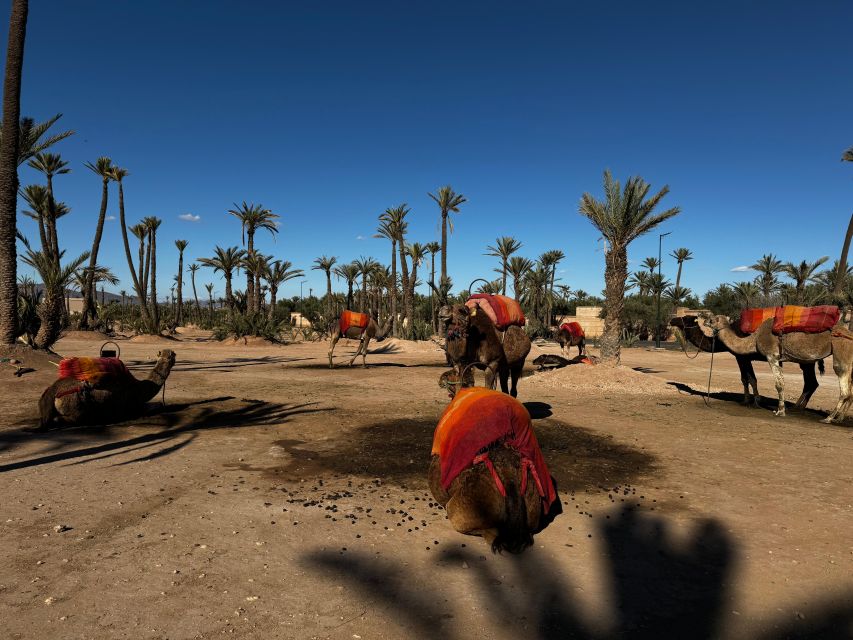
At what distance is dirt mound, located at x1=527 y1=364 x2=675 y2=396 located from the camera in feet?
43.9

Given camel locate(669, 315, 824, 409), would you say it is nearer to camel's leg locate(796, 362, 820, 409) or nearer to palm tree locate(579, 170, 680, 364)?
camel's leg locate(796, 362, 820, 409)

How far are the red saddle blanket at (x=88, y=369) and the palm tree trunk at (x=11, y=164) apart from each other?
770cm

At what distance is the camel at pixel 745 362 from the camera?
1095 centimetres

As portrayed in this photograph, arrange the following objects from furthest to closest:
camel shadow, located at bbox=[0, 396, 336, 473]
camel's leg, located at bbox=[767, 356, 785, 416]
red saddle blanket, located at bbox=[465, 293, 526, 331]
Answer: camel's leg, located at bbox=[767, 356, 785, 416] < red saddle blanket, located at bbox=[465, 293, 526, 331] < camel shadow, located at bbox=[0, 396, 336, 473]

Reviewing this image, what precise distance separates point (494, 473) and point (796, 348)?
9697 mm

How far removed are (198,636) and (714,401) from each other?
12.9 metres

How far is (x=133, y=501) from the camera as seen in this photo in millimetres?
4793

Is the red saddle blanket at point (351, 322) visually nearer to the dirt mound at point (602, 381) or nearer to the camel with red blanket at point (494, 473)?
the dirt mound at point (602, 381)

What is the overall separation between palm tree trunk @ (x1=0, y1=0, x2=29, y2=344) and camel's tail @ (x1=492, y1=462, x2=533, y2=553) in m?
15.0

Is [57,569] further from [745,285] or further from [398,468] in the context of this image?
[745,285]

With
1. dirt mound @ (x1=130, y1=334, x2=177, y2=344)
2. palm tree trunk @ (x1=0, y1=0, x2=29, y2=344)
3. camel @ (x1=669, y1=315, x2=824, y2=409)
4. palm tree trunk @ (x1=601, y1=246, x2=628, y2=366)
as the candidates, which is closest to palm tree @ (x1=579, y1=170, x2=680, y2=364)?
palm tree trunk @ (x1=601, y1=246, x2=628, y2=366)

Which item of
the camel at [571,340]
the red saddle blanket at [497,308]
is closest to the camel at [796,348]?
the red saddle blanket at [497,308]

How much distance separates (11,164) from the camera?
1312 centimetres

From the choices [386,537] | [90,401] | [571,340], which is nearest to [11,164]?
[90,401]
